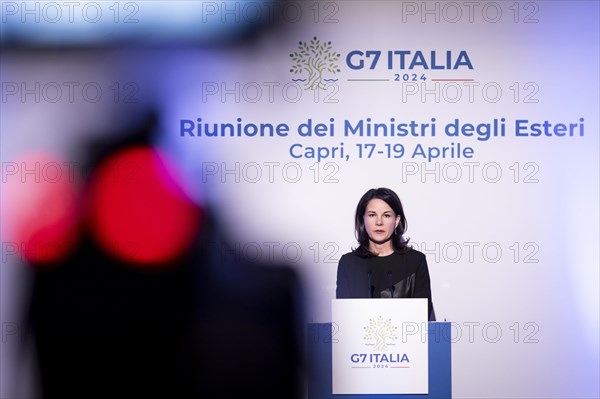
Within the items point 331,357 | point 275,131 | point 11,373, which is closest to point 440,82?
point 275,131

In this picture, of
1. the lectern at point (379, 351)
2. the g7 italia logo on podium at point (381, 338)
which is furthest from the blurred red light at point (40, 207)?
the g7 italia logo on podium at point (381, 338)

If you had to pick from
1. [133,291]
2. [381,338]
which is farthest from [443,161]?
[133,291]

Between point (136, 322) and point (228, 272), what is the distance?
0.39 m

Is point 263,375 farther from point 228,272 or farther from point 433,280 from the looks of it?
point 433,280

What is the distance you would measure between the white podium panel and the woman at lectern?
38mm

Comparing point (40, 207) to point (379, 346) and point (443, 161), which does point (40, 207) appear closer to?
point (379, 346)

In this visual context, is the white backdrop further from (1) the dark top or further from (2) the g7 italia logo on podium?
(2) the g7 italia logo on podium

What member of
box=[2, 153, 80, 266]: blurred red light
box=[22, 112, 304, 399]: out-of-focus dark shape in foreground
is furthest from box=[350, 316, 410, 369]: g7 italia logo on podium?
box=[2, 153, 80, 266]: blurred red light

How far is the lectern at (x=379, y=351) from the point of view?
3.47 meters

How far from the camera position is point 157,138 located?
11.4 ft

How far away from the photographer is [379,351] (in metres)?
3.47

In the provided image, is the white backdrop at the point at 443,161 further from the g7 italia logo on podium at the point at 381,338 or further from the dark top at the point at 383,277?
the g7 italia logo on podium at the point at 381,338

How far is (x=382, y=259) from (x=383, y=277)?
0.07m

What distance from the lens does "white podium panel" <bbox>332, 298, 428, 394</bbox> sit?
136 inches
